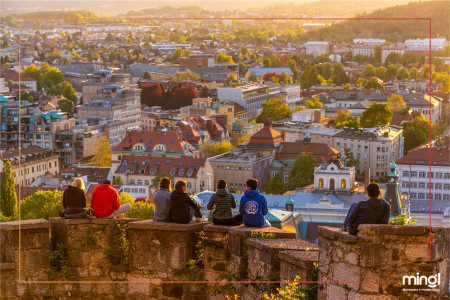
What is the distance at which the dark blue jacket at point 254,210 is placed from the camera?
7.73 meters

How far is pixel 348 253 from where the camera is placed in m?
6.33

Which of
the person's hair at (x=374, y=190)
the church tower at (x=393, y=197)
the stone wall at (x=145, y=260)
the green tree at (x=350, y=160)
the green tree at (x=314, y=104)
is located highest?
the person's hair at (x=374, y=190)

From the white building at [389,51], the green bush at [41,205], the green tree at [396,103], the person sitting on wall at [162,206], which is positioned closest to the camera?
the person sitting on wall at [162,206]

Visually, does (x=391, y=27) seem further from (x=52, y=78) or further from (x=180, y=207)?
(x=180, y=207)

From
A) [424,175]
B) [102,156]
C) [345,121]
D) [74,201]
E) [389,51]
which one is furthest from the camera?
[389,51]

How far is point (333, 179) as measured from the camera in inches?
1620

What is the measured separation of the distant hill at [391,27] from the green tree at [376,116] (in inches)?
3154

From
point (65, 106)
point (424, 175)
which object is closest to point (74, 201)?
point (424, 175)

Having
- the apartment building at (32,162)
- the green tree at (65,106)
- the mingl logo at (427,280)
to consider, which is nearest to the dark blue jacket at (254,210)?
the mingl logo at (427,280)

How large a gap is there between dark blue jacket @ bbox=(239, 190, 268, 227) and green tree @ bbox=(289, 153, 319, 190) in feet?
127

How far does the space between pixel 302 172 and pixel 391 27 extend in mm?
134756

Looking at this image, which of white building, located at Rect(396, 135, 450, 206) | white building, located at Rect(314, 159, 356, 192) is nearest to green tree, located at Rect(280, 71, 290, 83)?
white building, located at Rect(396, 135, 450, 206)

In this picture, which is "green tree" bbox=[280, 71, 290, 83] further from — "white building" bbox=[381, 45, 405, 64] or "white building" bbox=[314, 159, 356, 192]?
"white building" bbox=[314, 159, 356, 192]

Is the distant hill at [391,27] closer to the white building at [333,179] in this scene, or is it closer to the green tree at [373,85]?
the green tree at [373,85]
